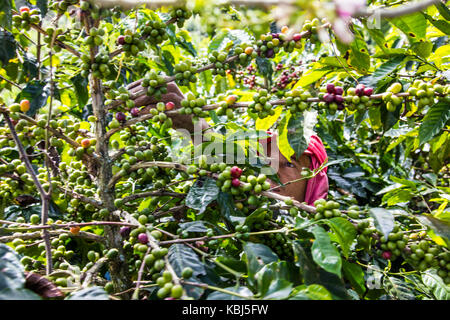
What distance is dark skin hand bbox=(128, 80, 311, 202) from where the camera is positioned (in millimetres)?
1794

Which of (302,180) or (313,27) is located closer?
(313,27)

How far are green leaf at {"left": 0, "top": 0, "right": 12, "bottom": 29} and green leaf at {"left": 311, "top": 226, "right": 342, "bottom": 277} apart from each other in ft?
4.89

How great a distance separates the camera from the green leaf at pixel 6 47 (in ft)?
5.36

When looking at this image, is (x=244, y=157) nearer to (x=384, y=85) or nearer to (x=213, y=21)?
(x=384, y=85)

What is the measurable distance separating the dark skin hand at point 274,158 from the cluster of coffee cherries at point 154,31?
11.5 inches

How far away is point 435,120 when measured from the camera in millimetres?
1522

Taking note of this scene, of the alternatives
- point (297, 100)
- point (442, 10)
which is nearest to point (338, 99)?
point (297, 100)

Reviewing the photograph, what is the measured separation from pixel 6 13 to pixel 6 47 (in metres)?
0.30

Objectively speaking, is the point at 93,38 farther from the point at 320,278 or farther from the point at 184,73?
the point at 320,278

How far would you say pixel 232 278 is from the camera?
1290mm

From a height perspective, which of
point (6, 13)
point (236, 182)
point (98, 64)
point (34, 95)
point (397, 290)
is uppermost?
point (6, 13)

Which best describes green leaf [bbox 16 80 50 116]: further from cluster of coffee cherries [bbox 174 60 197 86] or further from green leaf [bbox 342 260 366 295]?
green leaf [bbox 342 260 366 295]

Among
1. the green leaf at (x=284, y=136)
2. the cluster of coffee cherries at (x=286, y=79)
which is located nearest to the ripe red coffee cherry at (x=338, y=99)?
the green leaf at (x=284, y=136)
